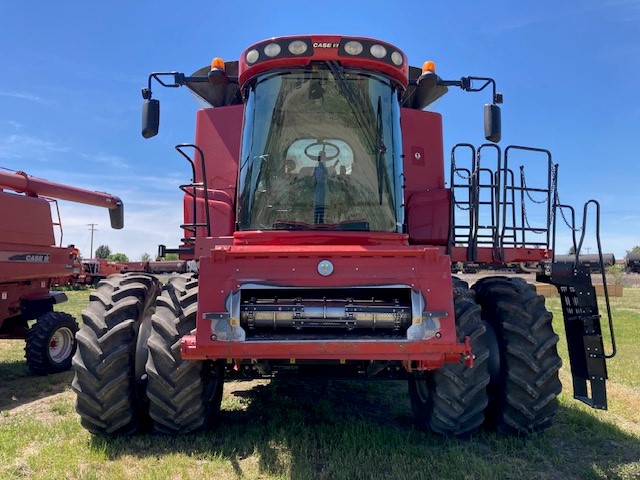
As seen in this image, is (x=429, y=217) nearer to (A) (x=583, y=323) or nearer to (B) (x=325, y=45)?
(A) (x=583, y=323)

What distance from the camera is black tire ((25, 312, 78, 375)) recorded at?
7836mm

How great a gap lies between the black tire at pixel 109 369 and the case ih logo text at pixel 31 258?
4.51 metres

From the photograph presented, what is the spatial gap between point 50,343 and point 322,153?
19.3 ft

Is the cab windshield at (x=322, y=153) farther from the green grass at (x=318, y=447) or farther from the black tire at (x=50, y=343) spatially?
the black tire at (x=50, y=343)

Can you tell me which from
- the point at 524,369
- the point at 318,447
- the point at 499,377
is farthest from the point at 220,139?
the point at 524,369

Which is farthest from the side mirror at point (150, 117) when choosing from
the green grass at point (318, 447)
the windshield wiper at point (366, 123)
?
the green grass at point (318, 447)

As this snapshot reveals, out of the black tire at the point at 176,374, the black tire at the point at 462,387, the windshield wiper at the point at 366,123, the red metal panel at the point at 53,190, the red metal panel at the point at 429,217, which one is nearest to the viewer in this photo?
the black tire at the point at 176,374

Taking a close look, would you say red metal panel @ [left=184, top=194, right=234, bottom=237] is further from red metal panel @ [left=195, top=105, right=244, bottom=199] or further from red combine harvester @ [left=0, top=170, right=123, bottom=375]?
red combine harvester @ [left=0, top=170, right=123, bottom=375]

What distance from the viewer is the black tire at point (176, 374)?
408cm

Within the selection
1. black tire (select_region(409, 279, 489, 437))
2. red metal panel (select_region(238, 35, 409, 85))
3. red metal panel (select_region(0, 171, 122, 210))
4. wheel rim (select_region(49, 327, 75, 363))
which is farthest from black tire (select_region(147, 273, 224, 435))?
red metal panel (select_region(0, 171, 122, 210))

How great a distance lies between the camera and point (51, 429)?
4824mm

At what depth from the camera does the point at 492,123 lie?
4.99 m

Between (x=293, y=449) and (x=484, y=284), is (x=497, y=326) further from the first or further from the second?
(x=293, y=449)

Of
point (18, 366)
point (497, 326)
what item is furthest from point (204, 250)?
point (18, 366)
